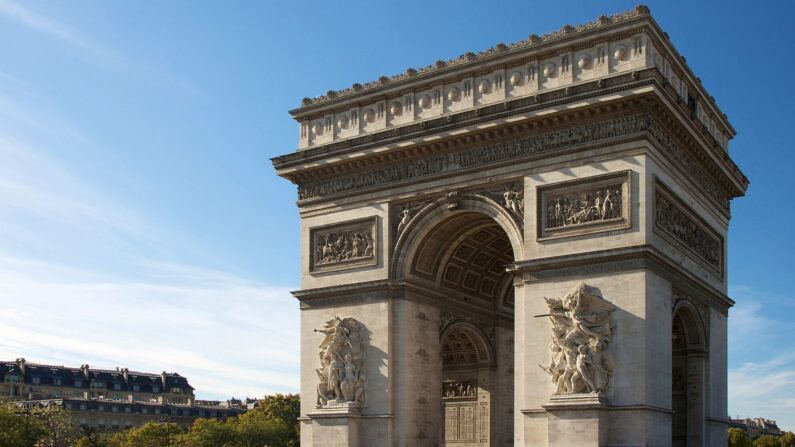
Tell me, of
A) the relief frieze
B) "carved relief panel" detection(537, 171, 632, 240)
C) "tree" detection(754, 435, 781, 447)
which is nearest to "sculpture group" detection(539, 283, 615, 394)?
"carved relief panel" detection(537, 171, 632, 240)

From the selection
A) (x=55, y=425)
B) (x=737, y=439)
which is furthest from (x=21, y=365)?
(x=737, y=439)

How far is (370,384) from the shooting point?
29.4 meters

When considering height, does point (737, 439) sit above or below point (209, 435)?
below

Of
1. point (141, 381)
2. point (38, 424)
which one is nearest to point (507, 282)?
point (38, 424)

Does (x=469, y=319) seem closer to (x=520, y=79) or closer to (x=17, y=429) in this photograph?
(x=520, y=79)

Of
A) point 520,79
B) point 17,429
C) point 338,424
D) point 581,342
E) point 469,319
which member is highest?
point 520,79

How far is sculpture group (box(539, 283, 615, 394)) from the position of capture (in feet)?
81.4

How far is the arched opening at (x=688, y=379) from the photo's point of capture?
28766 millimetres

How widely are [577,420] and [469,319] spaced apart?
850 cm

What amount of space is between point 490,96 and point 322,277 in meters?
8.05

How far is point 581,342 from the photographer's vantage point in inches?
990

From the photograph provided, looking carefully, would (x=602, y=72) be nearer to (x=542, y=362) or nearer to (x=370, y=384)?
(x=542, y=362)

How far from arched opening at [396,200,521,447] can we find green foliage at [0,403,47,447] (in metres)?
36.8

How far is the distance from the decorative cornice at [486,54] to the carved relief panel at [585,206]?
436 cm
